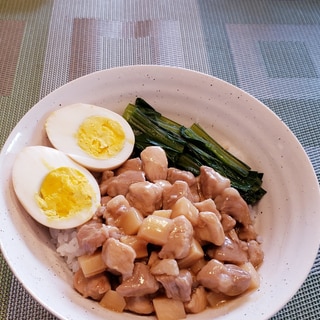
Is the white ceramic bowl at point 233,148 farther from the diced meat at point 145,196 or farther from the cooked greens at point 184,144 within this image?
the diced meat at point 145,196

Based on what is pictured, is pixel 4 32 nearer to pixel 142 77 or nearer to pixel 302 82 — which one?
pixel 142 77

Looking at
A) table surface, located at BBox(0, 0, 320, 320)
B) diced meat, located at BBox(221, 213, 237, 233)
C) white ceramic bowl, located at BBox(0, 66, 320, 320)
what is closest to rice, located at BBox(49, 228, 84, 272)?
white ceramic bowl, located at BBox(0, 66, 320, 320)

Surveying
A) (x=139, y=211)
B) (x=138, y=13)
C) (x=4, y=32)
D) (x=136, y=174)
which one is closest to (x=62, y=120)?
(x=136, y=174)

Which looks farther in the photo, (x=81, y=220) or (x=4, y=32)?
(x=4, y=32)

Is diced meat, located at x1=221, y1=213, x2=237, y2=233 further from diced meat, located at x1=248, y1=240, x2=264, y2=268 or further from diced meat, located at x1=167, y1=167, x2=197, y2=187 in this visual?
diced meat, located at x1=167, y1=167, x2=197, y2=187

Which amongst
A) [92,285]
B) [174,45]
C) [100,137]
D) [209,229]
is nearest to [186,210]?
[209,229]

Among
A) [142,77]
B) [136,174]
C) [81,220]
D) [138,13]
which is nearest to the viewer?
[81,220]

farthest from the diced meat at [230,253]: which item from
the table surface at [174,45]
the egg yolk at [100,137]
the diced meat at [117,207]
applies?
the table surface at [174,45]
